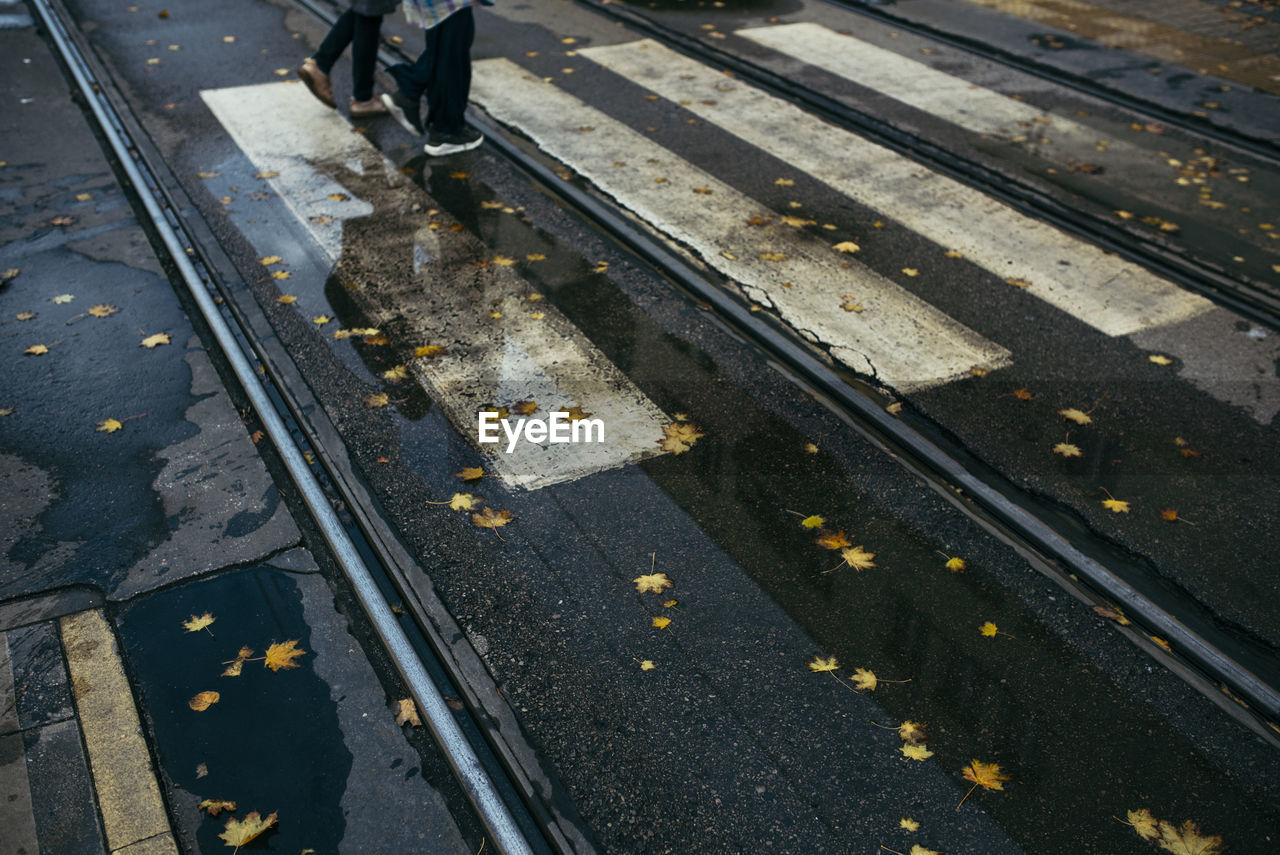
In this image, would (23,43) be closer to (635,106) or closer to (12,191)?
(12,191)

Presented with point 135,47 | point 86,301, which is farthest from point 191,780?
point 135,47

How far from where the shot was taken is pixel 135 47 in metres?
9.55

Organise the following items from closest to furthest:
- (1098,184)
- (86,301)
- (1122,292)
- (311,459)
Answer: (311,459) → (86,301) → (1122,292) → (1098,184)

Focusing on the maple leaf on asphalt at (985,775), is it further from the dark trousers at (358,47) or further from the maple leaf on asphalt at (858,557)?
the dark trousers at (358,47)

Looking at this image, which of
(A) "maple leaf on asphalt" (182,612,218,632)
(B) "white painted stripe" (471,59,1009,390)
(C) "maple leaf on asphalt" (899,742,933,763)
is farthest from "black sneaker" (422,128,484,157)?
(C) "maple leaf on asphalt" (899,742,933,763)

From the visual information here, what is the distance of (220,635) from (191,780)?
622 mm

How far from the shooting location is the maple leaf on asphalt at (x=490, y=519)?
13.1ft

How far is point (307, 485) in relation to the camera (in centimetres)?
412

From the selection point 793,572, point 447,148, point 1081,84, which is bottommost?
point 793,572

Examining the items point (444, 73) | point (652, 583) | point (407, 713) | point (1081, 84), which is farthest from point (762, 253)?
point (1081, 84)

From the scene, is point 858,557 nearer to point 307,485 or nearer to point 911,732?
point 911,732

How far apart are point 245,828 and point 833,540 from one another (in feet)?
7.99

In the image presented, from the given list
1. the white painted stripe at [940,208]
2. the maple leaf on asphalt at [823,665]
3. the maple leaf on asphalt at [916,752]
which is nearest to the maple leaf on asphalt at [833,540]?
the maple leaf on asphalt at [823,665]

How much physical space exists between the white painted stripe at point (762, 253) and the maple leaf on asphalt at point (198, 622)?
3.36 meters
